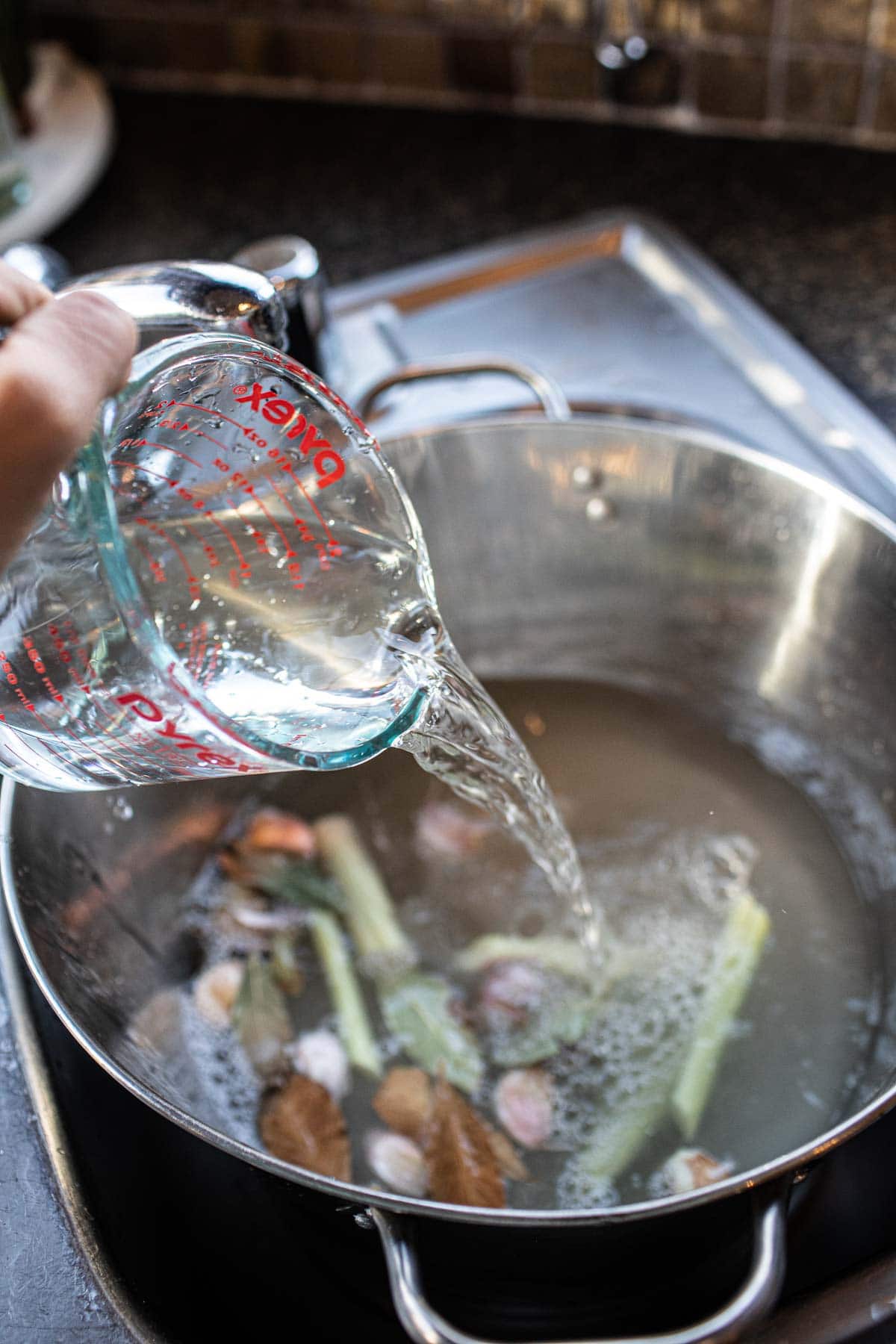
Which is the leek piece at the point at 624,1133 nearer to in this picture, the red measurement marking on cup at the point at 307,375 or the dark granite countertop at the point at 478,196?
the red measurement marking on cup at the point at 307,375

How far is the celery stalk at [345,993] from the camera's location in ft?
2.13

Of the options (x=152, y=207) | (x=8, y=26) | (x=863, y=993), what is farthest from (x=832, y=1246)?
(x=8, y=26)

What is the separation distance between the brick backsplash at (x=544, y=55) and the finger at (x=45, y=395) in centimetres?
68

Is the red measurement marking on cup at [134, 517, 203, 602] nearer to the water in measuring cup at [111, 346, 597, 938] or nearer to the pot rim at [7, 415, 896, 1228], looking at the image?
the water in measuring cup at [111, 346, 597, 938]

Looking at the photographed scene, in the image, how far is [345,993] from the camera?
2.22 feet

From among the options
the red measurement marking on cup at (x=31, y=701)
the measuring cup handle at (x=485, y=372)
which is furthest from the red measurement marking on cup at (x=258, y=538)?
the measuring cup handle at (x=485, y=372)

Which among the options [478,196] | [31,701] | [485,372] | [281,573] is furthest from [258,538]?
[478,196]

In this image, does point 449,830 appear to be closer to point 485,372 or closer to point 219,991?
point 219,991

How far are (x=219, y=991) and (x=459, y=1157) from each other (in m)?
0.16

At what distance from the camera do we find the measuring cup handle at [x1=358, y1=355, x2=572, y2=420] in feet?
2.38

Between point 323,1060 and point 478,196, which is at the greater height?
point 478,196

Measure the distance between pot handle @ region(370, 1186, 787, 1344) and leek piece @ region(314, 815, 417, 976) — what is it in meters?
0.24

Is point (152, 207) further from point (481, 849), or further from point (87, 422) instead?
point (87, 422)

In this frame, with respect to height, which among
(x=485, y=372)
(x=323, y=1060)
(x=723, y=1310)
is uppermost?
(x=485, y=372)
